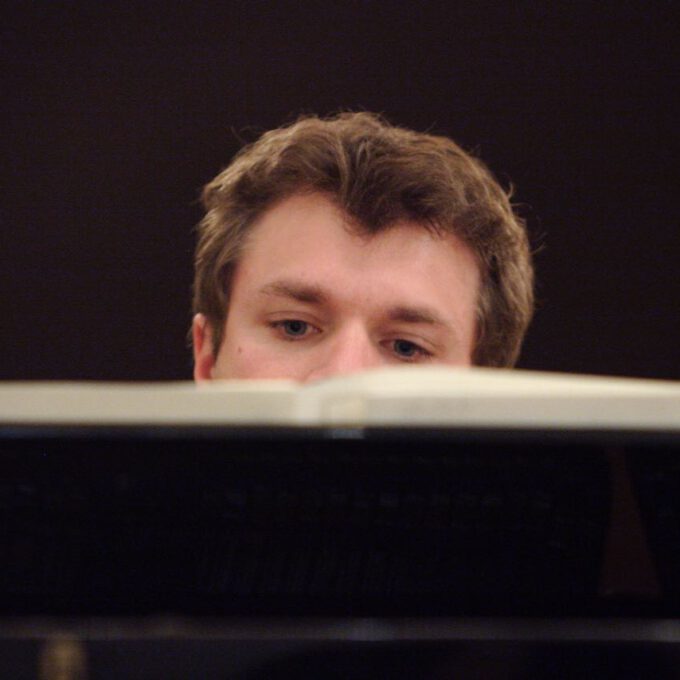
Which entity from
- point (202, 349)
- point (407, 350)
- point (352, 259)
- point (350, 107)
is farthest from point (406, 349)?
point (350, 107)

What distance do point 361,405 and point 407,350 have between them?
22.6 inches

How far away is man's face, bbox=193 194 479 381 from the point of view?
2.93 feet

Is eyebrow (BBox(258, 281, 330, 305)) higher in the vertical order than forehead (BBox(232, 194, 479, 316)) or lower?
lower

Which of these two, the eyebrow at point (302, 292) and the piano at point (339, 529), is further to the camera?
the eyebrow at point (302, 292)

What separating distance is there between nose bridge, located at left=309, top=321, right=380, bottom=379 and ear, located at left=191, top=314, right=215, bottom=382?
21 cm

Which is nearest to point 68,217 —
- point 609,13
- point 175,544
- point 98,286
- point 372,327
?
point 98,286

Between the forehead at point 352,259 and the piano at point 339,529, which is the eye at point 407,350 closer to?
the forehead at point 352,259

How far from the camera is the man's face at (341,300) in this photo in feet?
2.93

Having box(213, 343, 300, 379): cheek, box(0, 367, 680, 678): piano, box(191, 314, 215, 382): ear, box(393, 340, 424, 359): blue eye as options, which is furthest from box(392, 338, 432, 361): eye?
box(0, 367, 680, 678): piano

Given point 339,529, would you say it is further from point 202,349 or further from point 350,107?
point 350,107

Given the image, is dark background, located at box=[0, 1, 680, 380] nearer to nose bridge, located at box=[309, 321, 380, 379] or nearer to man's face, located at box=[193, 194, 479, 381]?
man's face, located at box=[193, 194, 479, 381]

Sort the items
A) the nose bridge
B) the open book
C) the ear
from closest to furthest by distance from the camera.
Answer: the open book → the nose bridge → the ear

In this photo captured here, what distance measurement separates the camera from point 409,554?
0.36 m

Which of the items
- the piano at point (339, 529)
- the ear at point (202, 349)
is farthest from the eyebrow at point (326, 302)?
the piano at point (339, 529)
